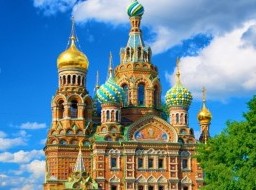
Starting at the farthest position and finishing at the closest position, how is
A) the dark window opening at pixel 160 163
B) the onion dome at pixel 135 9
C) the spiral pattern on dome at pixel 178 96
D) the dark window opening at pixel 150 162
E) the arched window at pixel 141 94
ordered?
1. the onion dome at pixel 135 9
2. the arched window at pixel 141 94
3. the spiral pattern on dome at pixel 178 96
4. the dark window opening at pixel 160 163
5. the dark window opening at pixel 150 162

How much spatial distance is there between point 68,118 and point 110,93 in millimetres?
3769

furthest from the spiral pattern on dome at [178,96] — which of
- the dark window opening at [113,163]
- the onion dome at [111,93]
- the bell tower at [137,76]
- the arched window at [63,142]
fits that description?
the arched window at [63,142]

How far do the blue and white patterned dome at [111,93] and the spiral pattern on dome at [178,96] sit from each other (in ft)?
12.0

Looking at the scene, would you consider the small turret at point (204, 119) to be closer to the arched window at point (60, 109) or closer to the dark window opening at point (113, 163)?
the dark window opening at point (113, 163)

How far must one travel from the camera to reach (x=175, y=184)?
44.4 m

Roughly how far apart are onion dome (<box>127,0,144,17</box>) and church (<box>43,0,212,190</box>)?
5557 millimetres

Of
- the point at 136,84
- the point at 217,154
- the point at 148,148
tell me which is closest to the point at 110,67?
the point at 136,84

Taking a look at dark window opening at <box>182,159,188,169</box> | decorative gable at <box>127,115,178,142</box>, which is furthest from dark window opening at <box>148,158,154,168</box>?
dark window opening at <box>182,159,188,169</box>

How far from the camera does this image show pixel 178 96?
46.4 metres

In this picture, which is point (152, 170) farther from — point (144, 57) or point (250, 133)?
point (250, 133)

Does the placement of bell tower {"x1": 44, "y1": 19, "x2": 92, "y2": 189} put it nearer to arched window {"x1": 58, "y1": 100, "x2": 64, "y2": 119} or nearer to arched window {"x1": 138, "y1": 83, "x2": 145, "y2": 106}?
arched window {"x1": 58, "y1": 100, "x2": 64, "y2": 119}

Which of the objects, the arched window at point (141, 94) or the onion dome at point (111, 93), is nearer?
the onion dome at point (111, 93)

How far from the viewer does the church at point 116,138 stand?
144 ft

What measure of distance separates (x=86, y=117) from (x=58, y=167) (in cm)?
472
